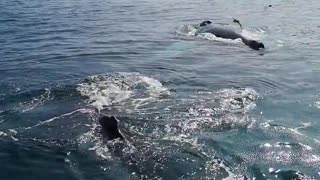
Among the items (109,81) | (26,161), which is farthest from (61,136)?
(109,81)

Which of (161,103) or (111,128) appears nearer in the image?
(111,128)

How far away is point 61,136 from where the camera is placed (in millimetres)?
10141

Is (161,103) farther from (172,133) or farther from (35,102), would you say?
(35,102)

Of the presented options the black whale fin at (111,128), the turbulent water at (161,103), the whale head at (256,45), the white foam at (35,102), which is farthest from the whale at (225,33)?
the black whale fin at (111,128)

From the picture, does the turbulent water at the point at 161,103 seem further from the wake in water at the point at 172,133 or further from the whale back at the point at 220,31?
the whale back at the point at 220,31

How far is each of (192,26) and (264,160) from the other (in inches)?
663

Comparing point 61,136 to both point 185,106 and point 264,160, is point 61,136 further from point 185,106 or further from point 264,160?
point 264,160

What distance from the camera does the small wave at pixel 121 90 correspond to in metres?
12.2

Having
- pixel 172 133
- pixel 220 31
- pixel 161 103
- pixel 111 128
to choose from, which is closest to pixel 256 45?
pixel 220 31

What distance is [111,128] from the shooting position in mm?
9867

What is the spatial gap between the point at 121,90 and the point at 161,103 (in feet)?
5.56

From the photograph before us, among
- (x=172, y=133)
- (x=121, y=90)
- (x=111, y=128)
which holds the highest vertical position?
(x=111, y=128)

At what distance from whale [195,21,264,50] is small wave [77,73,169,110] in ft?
20.7

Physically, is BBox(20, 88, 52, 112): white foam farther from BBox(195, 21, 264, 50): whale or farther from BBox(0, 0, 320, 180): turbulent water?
BBox(195, 21, 264, 50): whale
